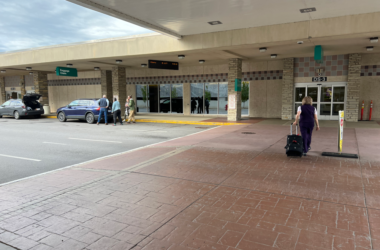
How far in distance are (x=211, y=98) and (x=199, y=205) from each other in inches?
713

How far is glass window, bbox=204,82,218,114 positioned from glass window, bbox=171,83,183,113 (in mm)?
2370

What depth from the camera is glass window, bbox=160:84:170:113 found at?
24147mm

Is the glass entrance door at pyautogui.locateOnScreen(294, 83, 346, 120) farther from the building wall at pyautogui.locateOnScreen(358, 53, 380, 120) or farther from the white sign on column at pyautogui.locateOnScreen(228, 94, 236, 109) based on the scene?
the white sign on column at pyautogui.locateOnScreen(228, 94, 236, 109)

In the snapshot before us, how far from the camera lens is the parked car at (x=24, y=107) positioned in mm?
21234

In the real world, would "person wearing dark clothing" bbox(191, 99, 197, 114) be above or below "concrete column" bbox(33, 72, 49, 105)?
below

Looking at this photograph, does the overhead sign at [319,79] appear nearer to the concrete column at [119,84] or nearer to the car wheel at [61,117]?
the concrete column at [119,84]

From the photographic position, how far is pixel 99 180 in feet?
19.3

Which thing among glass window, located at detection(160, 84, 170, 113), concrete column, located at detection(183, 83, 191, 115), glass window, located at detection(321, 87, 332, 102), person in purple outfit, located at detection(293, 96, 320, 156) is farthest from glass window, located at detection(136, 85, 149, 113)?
person in purple outfit, located at detection(293, 96, 320, 156)

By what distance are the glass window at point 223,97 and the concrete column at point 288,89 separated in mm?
4628

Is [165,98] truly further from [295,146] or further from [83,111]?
[295,146]

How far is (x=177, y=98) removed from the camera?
77.8 feet

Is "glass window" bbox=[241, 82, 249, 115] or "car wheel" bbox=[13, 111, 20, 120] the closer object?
"glass window" bbox=[241, 82, 249, 115]

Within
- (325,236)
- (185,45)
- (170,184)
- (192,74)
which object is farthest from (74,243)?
(192,74)

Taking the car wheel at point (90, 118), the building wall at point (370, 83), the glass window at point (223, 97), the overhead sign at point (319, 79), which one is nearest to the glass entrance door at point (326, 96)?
the overhead sign at point (319, 79)
